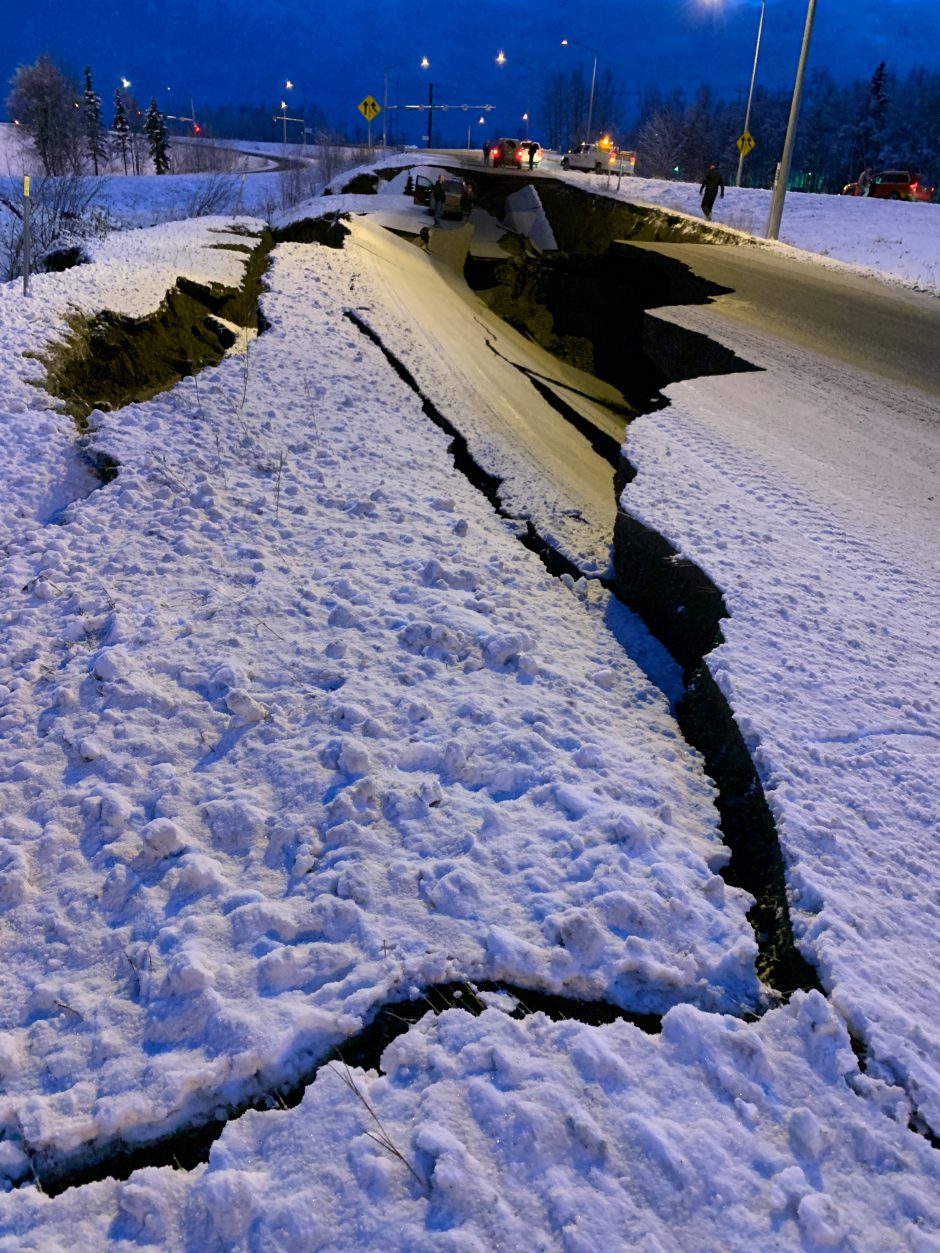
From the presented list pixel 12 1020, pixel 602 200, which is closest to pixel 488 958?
pixel 12 1020

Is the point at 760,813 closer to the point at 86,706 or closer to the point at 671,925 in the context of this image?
the point at 671,925

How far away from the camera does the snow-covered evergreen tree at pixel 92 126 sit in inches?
2330

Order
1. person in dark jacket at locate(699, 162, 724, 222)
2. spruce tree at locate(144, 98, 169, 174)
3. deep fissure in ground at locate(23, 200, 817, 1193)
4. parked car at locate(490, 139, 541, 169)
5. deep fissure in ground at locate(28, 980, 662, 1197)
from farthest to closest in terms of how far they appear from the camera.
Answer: spruce tree at locate(144, 98, 169, 174)
parked car at locate(490, 139, 541, 169)
person in dark jacket at locate(699, 162, 724, 222)
deep fissure in ground at locate(23, 200, 817, 1193)
deep fissure in ground at locate(28, 980, 662, 1197)

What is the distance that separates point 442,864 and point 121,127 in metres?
84.2

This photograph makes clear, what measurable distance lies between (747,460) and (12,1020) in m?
5.79

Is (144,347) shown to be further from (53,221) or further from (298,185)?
(298,185)

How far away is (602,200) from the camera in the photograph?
21.7 metres

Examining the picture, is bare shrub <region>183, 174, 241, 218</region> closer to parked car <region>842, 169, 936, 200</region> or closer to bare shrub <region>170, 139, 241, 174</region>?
parked car <region>842, 169, 936, 200</region>

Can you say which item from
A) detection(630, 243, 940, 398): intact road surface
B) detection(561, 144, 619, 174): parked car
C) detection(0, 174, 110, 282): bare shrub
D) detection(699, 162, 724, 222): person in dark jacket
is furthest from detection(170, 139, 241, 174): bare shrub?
detection(630, 243, 940, 398): intact road surface

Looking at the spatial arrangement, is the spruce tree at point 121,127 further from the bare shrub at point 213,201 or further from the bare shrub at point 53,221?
the bare shrub at point 53,221

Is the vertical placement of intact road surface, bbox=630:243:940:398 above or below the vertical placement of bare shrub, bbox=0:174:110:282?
below

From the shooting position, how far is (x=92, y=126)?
204 ft

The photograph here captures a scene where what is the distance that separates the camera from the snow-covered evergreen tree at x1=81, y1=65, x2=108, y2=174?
59188 millimetres

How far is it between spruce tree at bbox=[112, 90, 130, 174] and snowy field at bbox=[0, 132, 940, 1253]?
77136 mm
